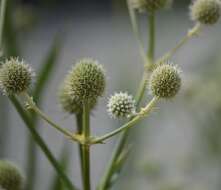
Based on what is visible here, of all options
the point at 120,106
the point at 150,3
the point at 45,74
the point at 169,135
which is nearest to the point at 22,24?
the point at 45,74

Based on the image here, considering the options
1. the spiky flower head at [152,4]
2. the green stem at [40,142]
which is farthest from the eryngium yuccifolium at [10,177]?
the spiky flower head at [152,4]

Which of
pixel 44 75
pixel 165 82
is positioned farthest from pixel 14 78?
pixel 44 75

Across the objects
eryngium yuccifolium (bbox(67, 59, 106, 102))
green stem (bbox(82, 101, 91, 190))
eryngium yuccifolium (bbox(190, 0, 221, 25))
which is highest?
eryngium yuccifolium (bbox(190, 0, 221, 25))

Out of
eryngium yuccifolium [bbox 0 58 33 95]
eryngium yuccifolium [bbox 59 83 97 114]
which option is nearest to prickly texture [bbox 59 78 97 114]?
eryngium yuccifolium [bbox 59 83 97 114]

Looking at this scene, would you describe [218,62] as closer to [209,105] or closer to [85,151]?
[209,105]

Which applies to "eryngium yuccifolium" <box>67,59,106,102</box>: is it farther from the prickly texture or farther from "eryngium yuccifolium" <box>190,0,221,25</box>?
"eryngium yuccifolium" <box>190,0,221,25</box>

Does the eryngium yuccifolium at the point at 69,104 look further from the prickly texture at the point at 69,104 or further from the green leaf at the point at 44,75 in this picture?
the green leaf at the point at 44,75
